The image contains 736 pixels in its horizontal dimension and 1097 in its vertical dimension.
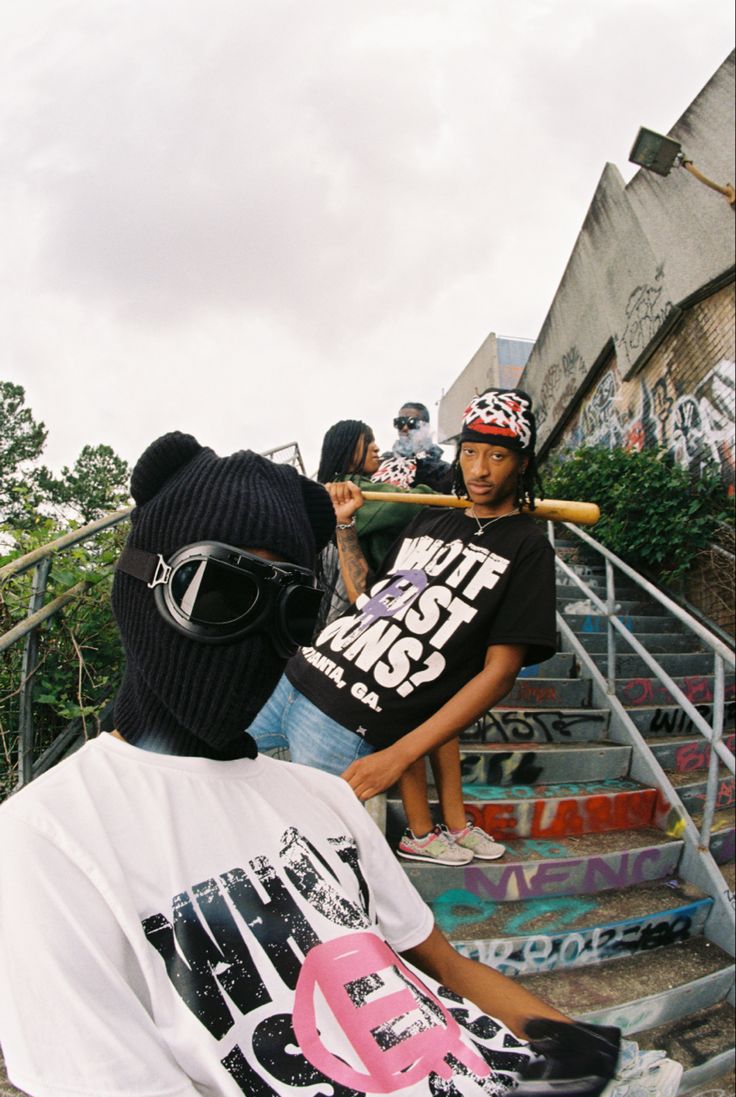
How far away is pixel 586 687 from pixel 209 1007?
4.04m

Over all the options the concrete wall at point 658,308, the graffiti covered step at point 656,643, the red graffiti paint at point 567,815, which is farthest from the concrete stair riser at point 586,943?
the concrete wall at point 658,308

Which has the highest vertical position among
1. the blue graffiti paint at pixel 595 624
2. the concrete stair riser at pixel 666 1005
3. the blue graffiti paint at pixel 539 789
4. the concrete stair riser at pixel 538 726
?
the blue graffiti paint at pixel 595 624

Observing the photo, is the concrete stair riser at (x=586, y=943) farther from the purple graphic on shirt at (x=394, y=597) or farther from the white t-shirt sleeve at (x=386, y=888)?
the white t-shirt sleeve at (x=386, y=888)

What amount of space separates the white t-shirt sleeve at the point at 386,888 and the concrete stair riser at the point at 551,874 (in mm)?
1653

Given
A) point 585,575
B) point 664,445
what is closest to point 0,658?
point 585,575

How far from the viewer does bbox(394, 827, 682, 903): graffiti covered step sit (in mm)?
2492

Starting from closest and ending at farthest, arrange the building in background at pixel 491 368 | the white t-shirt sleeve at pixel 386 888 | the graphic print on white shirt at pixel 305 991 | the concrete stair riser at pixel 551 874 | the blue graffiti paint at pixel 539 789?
the graphic print on white shirt at pixel 305 991 < the white t-shirt sleeve at pixel 386 888 < the concrete stair riser at pixel 551 874 < the blue graffiti paint at pixel 539 789 < the building in background at pixel 491 368

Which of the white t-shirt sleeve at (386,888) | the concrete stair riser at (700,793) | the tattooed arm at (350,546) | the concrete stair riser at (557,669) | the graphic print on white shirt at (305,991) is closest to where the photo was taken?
the graphic print on white shirt at (305,991)

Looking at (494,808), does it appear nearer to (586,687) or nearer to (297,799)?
(586,687)

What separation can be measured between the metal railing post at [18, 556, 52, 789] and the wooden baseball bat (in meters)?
1.47

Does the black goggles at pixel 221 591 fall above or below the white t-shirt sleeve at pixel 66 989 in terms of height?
above

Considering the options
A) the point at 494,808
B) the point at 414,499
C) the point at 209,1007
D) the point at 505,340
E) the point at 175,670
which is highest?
the point at 505,340

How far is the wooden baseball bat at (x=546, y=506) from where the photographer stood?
2160mm

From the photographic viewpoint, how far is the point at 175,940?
64cm
